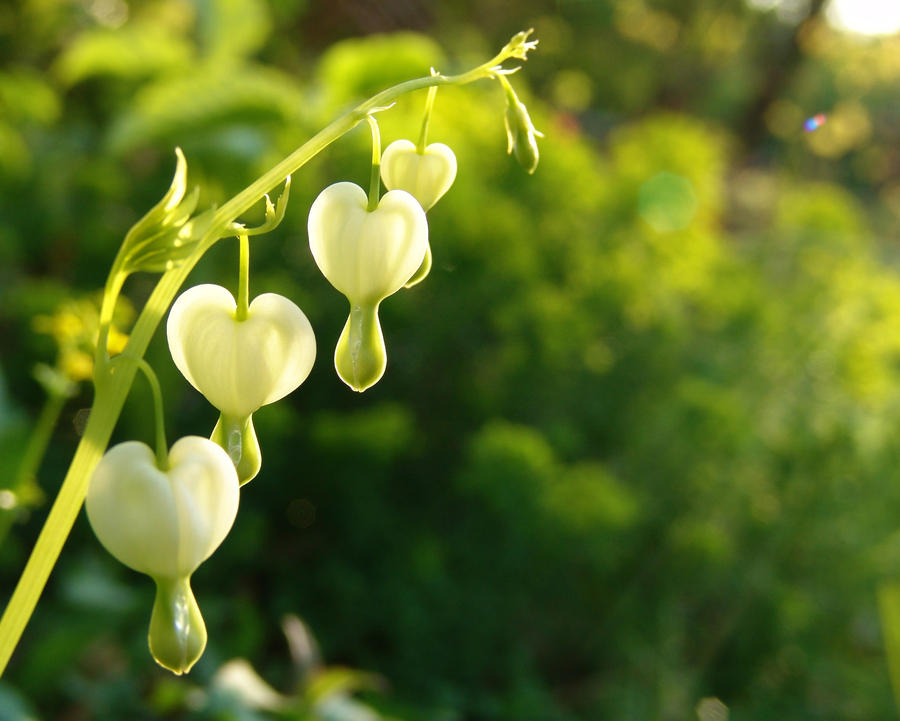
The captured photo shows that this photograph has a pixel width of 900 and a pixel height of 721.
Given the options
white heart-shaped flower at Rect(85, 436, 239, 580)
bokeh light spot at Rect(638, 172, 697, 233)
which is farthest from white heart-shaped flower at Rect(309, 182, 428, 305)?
bokeh light spot at Rect(638, 172, 697, 233)

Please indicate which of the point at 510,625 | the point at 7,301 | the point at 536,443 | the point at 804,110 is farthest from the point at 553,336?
the point at 804,110

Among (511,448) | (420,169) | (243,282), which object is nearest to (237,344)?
(243,282)

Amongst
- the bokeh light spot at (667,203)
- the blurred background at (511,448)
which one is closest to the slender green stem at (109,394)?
the blurred background at (511,448)

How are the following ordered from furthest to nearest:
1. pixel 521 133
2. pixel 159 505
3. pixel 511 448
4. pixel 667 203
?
pixel 667 203 < pixel 511 448 < pixel 521 133 < pixel 159 505

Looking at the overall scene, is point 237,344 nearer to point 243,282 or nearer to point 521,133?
point 243,282

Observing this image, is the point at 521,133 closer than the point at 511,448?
Yes

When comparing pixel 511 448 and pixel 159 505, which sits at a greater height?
pixel 159 505

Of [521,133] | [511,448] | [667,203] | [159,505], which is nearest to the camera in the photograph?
[159,505]

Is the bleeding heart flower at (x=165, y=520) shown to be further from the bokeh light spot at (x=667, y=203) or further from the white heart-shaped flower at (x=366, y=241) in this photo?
the bokeh light spot at (x=667, y=203)
